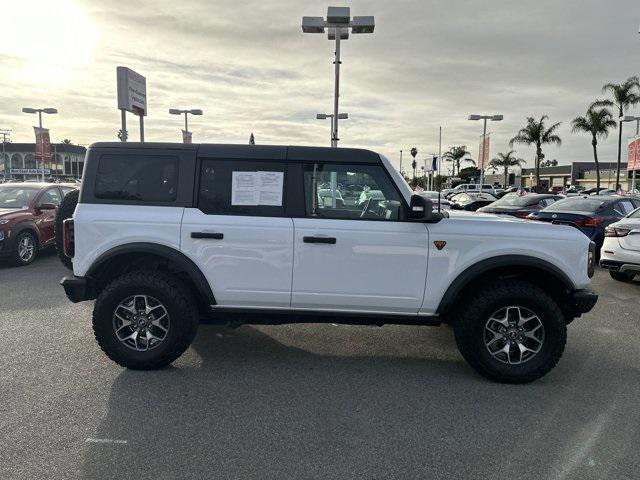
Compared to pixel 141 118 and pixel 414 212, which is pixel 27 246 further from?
pixel 414 212

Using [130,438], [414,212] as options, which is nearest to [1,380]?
[130,438]

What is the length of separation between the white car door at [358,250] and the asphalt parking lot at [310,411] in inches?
27.4

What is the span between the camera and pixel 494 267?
4.06 m

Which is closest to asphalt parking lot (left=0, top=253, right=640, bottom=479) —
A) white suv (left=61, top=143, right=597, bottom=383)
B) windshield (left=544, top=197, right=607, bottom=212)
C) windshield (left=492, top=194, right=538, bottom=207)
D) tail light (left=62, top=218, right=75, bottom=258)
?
white suv (left=61, top=143, right=597, bottom=383)

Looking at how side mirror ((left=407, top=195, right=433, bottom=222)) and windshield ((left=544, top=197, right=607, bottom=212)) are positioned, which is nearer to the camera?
side mirror ((left=407, top=195, right=433, bottom=222))

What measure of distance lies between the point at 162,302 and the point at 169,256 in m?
0.40

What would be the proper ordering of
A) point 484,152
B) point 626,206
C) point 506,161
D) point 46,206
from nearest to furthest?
point 46,206, point 626,206, point 484,152, point 506,161

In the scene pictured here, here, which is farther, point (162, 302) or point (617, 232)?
point (617, 232)

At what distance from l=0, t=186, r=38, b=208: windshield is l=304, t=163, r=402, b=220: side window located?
7.94 meters

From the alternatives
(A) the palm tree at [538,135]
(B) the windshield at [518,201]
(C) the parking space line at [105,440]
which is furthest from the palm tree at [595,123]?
(C) the parking space line at [105,440]

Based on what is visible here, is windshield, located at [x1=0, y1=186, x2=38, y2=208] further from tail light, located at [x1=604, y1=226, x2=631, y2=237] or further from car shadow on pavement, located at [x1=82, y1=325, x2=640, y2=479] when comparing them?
tail light, located at [x1=604, y1=226, x2=631, y2=237]

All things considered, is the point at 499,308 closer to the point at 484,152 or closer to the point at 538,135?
the point at 484,152

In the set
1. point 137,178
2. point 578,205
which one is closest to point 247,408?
point 137,178

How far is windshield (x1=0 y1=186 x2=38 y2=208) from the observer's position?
31.9ft
